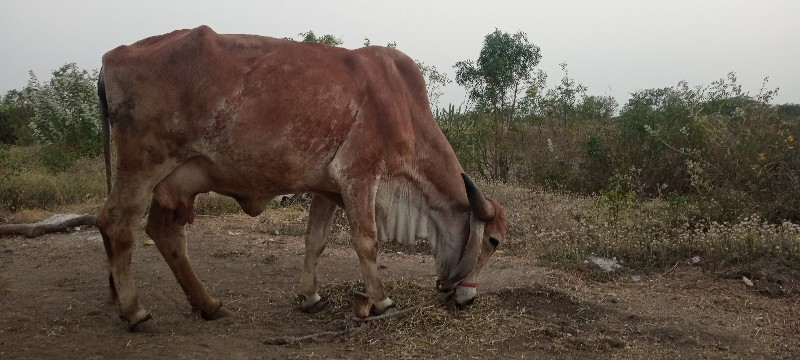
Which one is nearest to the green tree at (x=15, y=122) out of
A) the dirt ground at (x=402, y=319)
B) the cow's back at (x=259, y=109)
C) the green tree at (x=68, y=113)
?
the green tree at (x=68, y=113)

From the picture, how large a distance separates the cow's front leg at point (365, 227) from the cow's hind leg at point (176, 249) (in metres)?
1.15

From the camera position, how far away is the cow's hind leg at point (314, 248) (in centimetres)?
524

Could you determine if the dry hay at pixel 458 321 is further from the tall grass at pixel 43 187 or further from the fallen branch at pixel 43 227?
the tall grass at pixel 43 187

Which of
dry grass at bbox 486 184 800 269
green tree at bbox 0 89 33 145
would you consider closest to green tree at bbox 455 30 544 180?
dry grass at bbox 486 184 800 269

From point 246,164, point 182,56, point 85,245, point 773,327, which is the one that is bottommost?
point 773,327

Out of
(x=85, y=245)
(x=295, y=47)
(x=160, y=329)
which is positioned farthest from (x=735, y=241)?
(x=85, y=245)

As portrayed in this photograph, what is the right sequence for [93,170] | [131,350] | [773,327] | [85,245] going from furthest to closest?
[93,170]
[85,245]
[773,327]
[131,350]

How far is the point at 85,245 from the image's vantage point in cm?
732

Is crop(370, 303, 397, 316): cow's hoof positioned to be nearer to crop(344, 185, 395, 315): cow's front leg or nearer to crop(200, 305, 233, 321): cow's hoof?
crop(344, 185, 395, 315): cow's front leg

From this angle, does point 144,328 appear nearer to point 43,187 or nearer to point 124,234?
point 124,234

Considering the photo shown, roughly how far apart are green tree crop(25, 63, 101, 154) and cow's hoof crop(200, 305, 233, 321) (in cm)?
1143

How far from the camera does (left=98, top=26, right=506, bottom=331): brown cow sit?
4301 mm

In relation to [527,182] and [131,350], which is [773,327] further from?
[527,182]

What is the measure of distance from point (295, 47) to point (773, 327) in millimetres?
3894
